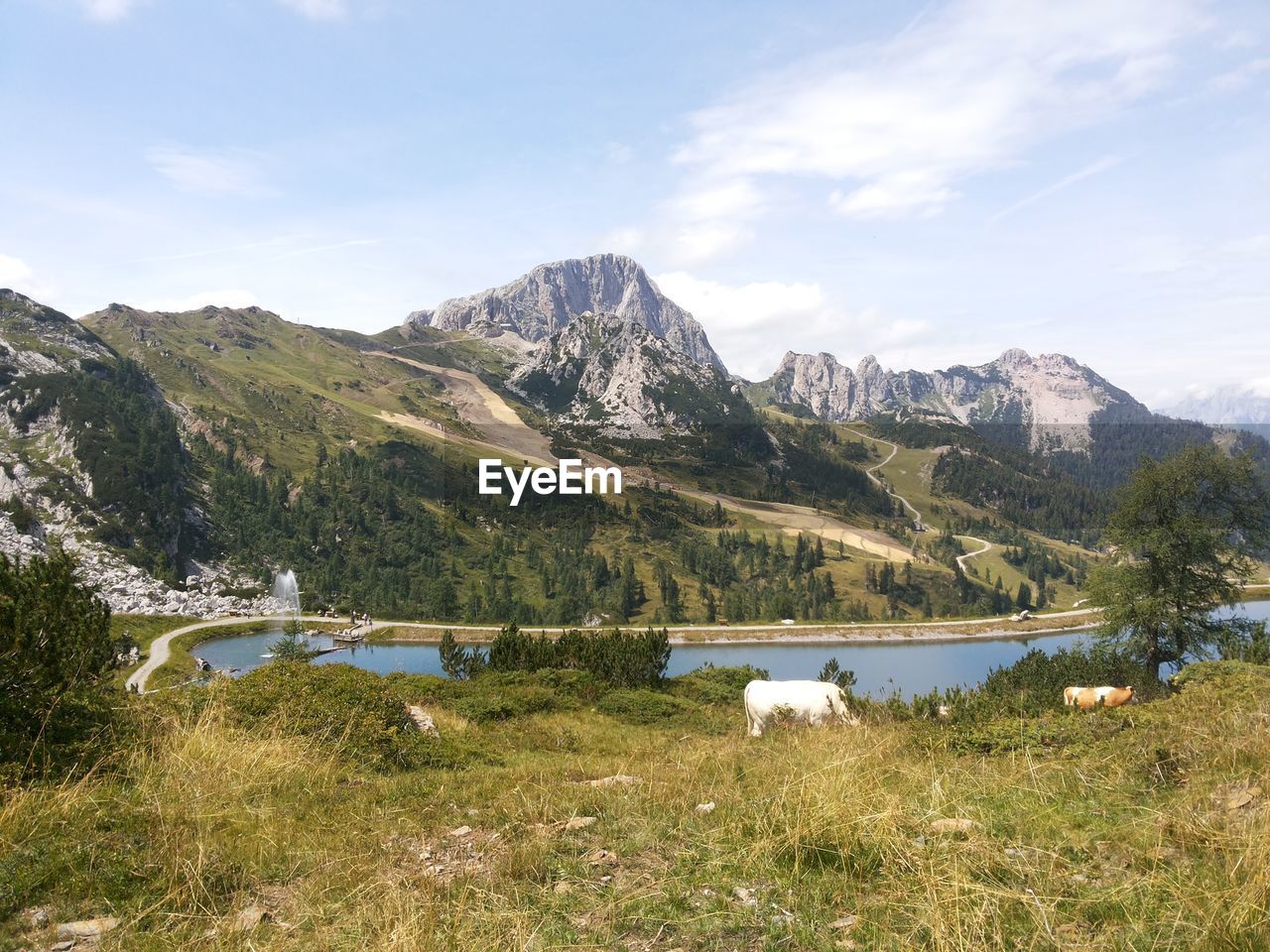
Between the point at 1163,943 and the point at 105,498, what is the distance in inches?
8979

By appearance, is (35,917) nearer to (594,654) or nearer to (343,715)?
(343,715)

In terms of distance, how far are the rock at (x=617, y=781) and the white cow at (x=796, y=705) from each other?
920 cm

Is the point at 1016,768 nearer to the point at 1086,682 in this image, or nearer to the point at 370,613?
the point at 1086,682

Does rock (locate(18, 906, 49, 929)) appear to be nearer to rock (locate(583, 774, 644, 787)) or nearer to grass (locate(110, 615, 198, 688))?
rock (locate(583, 774, 644, 787))

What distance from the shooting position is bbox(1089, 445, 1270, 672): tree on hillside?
32.9 meters

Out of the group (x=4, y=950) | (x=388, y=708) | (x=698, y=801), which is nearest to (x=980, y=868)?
(x=698, y=801)

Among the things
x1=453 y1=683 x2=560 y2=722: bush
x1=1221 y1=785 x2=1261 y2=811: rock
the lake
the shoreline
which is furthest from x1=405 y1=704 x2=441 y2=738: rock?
the shoreline

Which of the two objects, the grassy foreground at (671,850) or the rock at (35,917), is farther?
the rock at (35,917)


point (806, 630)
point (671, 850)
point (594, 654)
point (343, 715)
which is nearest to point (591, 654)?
point (594, 654)

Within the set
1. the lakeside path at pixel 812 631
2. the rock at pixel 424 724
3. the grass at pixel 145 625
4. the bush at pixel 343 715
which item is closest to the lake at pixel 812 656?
the lakeside path at pixel 812 631

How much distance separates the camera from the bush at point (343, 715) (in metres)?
12.5

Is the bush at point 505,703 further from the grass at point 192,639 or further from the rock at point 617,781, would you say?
the grass at point 192,639

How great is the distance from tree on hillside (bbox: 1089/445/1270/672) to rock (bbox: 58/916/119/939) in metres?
40.0

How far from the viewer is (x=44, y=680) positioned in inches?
355
